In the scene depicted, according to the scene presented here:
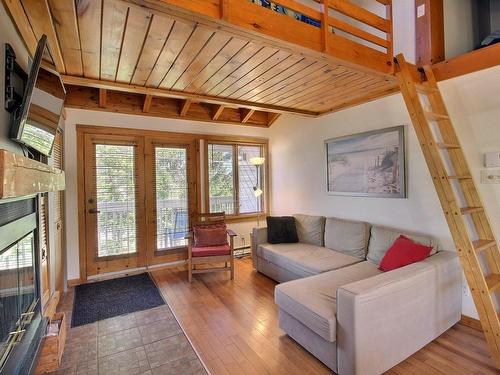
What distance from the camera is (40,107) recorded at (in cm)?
157

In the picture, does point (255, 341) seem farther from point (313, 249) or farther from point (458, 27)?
point (458, 27)

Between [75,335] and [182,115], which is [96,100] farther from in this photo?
[75,335]

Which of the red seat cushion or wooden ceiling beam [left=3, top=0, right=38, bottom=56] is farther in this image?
the red seat cushion

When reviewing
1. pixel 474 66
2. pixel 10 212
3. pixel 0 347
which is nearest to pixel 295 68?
pixel 474 66

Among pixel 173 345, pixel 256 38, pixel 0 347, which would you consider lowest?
pixel 173 345

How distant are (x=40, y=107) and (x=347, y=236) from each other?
310cm

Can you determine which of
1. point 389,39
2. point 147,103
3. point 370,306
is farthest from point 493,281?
point 147,103

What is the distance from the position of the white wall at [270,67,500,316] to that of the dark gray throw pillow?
0.51 meters

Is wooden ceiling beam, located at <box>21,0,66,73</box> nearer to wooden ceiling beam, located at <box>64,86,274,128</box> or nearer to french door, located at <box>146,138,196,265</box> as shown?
wooden ceiling beam, located at <box>64,86,274,128</box>

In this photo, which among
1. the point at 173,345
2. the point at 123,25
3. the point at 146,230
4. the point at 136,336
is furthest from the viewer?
the point at 146,230

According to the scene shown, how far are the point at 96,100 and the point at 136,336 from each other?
117 inches

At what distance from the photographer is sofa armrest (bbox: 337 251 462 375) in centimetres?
165

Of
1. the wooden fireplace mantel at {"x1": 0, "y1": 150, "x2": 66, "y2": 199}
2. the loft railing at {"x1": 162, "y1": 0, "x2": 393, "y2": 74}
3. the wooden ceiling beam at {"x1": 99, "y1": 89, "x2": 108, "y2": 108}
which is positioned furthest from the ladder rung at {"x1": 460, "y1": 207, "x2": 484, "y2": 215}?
the wooden ceiling beam at {"x1": 99, "y1": 89, "x2": 108, "y2": 108}

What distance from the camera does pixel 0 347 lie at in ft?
3.66
